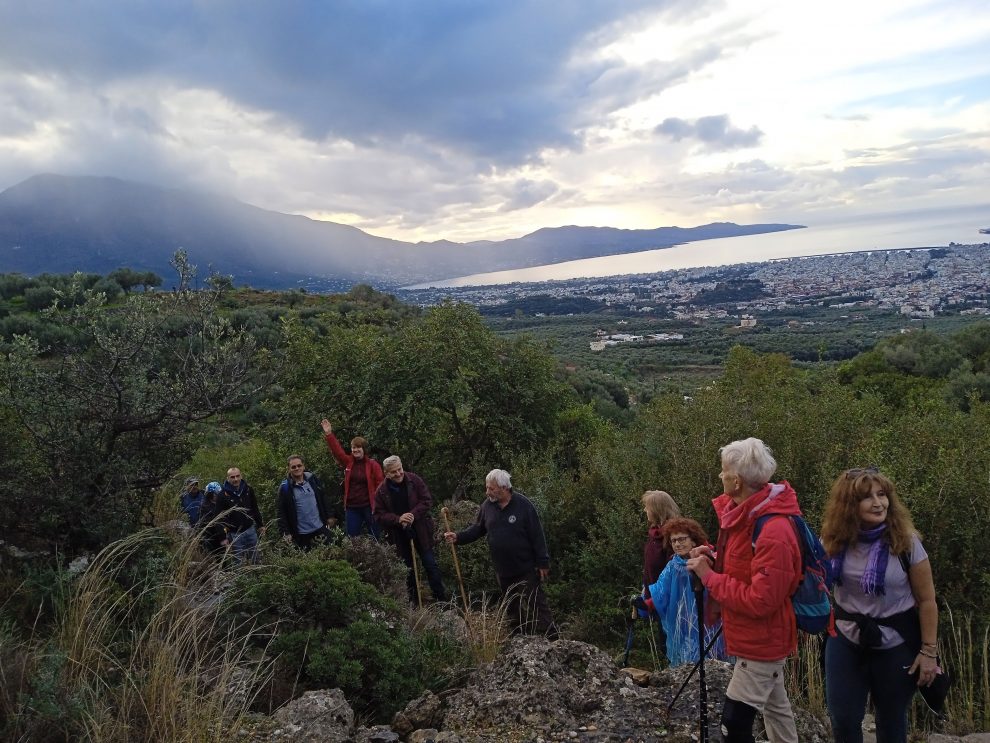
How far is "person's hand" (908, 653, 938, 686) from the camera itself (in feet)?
9.23

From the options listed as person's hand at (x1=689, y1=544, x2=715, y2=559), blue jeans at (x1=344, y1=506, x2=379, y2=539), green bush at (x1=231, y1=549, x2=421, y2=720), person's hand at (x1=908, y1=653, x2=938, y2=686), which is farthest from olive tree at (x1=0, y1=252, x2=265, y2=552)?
person's hand at (x1=908, y1=653, x2=938, y2=686)

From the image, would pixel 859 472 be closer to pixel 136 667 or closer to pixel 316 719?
pixel 316 719

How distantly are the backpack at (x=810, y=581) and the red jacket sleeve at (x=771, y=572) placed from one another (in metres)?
0.05

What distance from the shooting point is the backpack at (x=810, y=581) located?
2.71 meters

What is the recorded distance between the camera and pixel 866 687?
300cm

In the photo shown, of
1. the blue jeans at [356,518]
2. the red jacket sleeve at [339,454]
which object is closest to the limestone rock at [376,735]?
the blue jeans at [356,518]

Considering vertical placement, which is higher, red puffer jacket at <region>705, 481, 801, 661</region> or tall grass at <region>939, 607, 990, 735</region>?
red puffer jacket at <region>705, 481, 801, 661</region>

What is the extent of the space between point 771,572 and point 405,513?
169 inches

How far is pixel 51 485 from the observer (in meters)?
4.54

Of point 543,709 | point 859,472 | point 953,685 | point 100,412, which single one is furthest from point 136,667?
point 953,685

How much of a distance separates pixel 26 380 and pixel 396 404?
588 centimetres

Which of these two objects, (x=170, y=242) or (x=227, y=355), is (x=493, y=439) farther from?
(x=170, y=242)

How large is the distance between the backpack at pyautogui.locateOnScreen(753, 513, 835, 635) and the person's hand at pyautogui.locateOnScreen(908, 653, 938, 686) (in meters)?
0.51

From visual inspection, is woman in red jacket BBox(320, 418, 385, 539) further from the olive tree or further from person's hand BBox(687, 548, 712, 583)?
person's hand BBox(687, 548, 712, 583)
